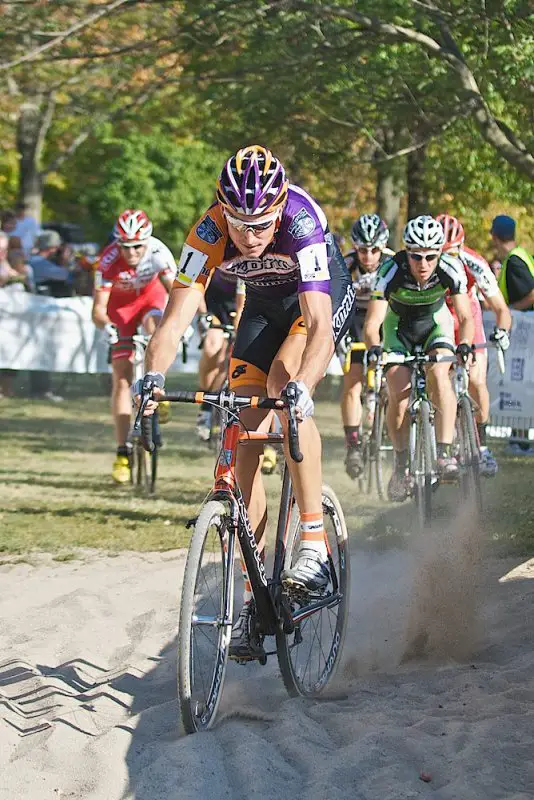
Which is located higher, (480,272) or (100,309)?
(480,272)

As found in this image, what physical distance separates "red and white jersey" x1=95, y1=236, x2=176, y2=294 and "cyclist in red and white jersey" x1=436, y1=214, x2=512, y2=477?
243cm

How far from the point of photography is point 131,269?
11414 mm

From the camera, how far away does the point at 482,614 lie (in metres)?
7.03

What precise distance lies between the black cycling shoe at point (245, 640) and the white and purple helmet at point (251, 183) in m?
1.67

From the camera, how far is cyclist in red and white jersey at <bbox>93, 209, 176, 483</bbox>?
11.3 metres

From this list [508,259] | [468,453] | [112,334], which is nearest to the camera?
[468,453]

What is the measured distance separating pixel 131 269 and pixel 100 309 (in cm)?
44

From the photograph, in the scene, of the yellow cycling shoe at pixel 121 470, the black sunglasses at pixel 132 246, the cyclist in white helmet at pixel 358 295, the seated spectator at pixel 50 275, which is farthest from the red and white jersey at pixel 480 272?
the seated spectator at pixel 50 275

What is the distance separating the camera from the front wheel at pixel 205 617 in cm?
485

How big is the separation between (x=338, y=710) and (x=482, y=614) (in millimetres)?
1761

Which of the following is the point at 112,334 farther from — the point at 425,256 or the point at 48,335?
the point at 48,335

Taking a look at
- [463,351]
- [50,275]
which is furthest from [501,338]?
[50,275]

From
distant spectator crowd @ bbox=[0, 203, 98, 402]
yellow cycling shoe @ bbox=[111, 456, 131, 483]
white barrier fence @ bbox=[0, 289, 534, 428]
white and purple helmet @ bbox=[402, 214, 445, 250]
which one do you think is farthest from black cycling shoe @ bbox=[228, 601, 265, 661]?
distant spectator crowd @ bbox=[0, 203, 98, 402]

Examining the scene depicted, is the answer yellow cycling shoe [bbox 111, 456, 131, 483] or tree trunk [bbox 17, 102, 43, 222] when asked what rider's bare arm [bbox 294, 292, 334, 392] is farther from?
tree trunk [bbox 17, 102, 43, 222]
